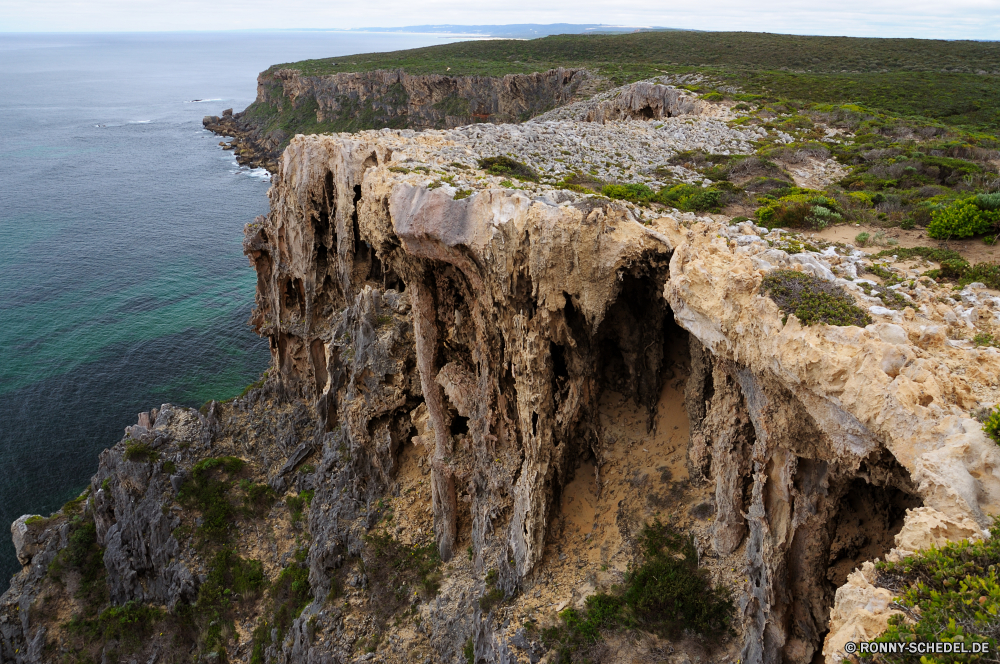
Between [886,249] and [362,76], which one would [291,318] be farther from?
[362,76]

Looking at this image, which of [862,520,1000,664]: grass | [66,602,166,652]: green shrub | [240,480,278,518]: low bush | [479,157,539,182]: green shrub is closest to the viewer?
[862,520,1000,664]: grass

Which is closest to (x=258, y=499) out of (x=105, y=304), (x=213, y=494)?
(x=213, y=494)

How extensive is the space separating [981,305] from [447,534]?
21.0m

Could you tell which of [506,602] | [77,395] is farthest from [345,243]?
[77,395]

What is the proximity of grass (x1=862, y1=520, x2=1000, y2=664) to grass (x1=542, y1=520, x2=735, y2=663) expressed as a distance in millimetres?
10795

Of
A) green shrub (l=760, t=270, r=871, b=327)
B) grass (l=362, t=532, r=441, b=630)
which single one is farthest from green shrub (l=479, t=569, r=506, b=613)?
Result: green shrub (l=760, t=270, r=871, b=327)

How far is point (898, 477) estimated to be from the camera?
40.2ft

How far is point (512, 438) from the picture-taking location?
930 inches

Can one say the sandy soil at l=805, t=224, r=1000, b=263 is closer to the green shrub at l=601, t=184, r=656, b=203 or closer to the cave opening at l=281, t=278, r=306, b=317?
the green shrub at l=601, t=184, r=656, b=203

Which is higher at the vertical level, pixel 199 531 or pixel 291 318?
pixel 291 318

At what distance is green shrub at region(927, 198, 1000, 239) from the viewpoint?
2105cm

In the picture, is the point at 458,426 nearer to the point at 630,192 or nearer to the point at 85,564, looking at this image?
the point at 630,192

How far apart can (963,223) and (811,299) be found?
498 inches

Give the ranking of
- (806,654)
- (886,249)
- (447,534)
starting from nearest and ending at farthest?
(806,654) → (886,249) → (447,534)
